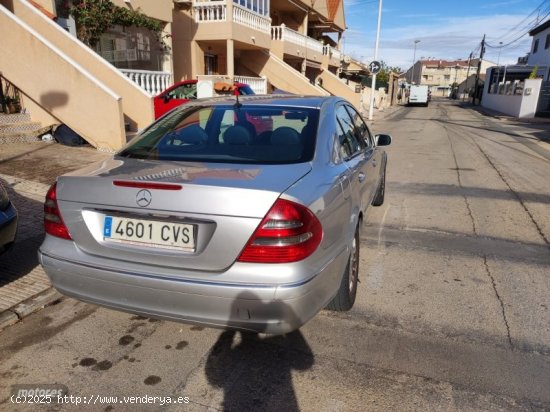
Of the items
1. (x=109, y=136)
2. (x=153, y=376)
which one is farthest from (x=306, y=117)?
(x=109, y=136)

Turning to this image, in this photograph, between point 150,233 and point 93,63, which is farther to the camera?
point 93,63

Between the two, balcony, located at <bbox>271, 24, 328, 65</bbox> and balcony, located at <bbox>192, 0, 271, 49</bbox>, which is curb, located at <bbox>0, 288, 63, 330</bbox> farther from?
balcony, located at <bbox>271, 24, 328, 65</bbox>

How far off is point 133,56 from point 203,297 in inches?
579

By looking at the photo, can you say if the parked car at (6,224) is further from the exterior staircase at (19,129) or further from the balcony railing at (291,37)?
the balcony railing at (291,37)

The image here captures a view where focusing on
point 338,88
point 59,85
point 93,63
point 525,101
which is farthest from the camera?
point 338,88

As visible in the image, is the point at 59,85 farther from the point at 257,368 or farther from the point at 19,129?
the point at 257,368

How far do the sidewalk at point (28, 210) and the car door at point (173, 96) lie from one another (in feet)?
10.5

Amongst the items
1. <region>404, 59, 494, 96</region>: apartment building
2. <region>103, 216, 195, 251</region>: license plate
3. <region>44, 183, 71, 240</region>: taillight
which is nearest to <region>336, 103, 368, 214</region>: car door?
<region>103, 216, 195, 251</region>: license plate

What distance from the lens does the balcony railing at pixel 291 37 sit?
937 inches

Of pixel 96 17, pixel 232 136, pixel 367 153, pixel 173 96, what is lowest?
pixel 367 153

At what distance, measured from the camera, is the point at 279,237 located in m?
2.22

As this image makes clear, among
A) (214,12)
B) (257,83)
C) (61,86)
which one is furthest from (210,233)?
(257,83)

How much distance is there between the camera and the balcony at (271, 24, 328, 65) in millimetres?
23812

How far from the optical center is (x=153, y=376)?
2.62 metres
